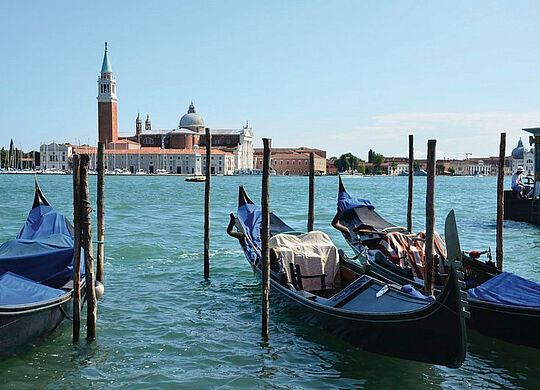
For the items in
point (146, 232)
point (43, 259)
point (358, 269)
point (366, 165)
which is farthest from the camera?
point (366, 165)

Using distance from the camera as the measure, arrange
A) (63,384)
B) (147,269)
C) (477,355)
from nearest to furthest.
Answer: (63,384) < (477,355) < (147,269)

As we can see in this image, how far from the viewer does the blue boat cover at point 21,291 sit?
4527mm

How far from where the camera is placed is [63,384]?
431 centimetres

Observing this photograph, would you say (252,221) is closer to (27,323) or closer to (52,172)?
(27,323)

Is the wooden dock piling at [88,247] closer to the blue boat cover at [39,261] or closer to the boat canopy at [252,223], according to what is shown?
the blue boat cover at [39,261]

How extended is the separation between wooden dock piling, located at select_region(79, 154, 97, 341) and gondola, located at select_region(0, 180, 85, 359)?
22 cm

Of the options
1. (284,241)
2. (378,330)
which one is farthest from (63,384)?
(284,241)

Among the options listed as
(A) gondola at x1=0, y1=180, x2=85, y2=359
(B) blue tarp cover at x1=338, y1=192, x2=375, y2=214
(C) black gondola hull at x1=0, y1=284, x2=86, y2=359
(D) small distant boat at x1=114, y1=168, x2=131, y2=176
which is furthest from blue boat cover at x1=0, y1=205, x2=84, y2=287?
(D) small distant boat at x1=114, y1=168, x2=131, y2=176

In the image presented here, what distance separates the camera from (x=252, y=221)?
8.08m

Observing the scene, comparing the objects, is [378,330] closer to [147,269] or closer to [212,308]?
[212,308]

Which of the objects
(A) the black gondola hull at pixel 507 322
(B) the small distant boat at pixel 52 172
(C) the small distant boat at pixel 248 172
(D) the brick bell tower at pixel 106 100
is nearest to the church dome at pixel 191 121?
(C) the small distant boat at pixel 248 172

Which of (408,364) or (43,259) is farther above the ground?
(43,259)

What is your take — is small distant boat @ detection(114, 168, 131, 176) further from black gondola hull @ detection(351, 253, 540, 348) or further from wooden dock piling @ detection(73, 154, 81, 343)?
black gondola hull @ detection(351, 253, 540, 348)

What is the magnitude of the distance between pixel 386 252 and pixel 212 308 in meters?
1.96
